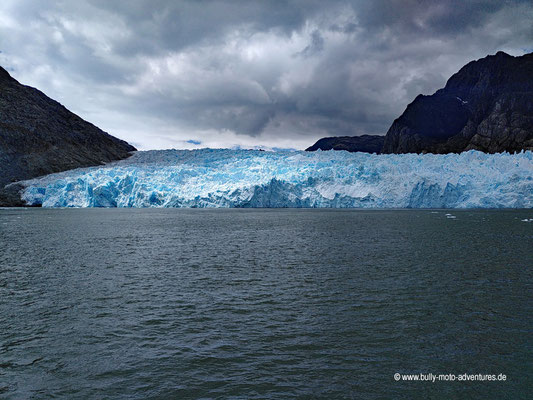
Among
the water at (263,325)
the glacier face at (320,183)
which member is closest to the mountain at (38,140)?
the glacier face at (320,183)

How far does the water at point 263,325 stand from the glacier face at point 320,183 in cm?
3923

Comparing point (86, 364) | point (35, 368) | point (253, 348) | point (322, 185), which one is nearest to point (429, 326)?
point (253, 348)

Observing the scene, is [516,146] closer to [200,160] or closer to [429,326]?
[200,160]

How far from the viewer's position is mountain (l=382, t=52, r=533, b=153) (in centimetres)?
12800

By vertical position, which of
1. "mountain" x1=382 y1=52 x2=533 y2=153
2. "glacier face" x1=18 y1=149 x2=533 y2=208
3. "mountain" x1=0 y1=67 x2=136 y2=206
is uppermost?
"mountain" x1=382 y1=52 x2=533 y2=153

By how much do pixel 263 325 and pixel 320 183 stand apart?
50659 millimetres

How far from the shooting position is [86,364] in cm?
691

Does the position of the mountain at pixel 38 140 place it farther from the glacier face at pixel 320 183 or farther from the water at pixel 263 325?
the water at pixel 263 325

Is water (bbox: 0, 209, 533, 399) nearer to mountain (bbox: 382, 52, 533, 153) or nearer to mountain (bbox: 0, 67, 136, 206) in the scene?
mountain (bbox: 0, 67, 136, 206)

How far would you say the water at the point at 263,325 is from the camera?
20.2ft

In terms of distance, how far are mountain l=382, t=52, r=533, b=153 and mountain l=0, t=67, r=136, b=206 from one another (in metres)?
118

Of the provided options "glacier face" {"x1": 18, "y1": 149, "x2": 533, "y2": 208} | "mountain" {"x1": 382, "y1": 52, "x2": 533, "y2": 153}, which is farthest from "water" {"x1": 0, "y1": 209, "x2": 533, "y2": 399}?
"mountain" {"x1": 382, "y1": 52, "x2": 533, "y2": 153}

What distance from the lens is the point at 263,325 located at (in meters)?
8.68

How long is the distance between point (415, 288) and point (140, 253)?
13453 mm
